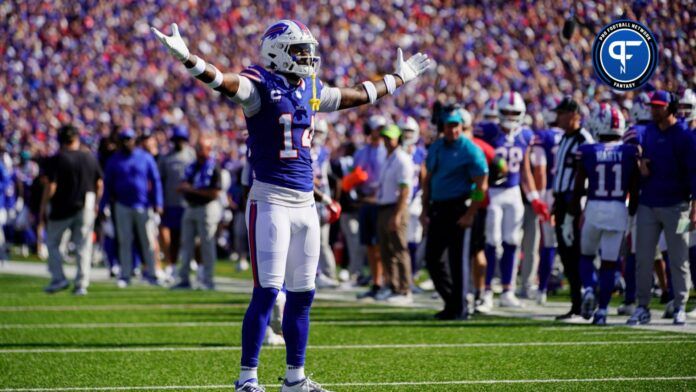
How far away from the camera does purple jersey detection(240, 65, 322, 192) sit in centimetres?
715

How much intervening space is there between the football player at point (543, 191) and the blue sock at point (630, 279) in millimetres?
1024

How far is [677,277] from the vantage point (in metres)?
11.2

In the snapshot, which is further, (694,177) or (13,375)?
(694,177)

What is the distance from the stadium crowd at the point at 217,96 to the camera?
655 inches

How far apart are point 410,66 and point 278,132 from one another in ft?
4.63

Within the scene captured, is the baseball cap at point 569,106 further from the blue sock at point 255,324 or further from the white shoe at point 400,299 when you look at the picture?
the blue sock at point 255,324

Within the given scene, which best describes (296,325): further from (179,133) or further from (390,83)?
(179,133)

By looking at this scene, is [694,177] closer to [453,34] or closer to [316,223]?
[316,223]

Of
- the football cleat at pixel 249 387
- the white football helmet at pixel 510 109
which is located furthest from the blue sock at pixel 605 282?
the football cleat at pixel 249 387

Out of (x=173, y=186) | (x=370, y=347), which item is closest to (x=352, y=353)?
(x=370, y=347)

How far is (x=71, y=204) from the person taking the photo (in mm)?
15586

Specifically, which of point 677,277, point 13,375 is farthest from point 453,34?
point 13,375

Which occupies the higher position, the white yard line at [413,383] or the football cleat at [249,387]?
the football cleat at [249,387]

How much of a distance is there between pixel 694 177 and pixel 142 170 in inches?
348
